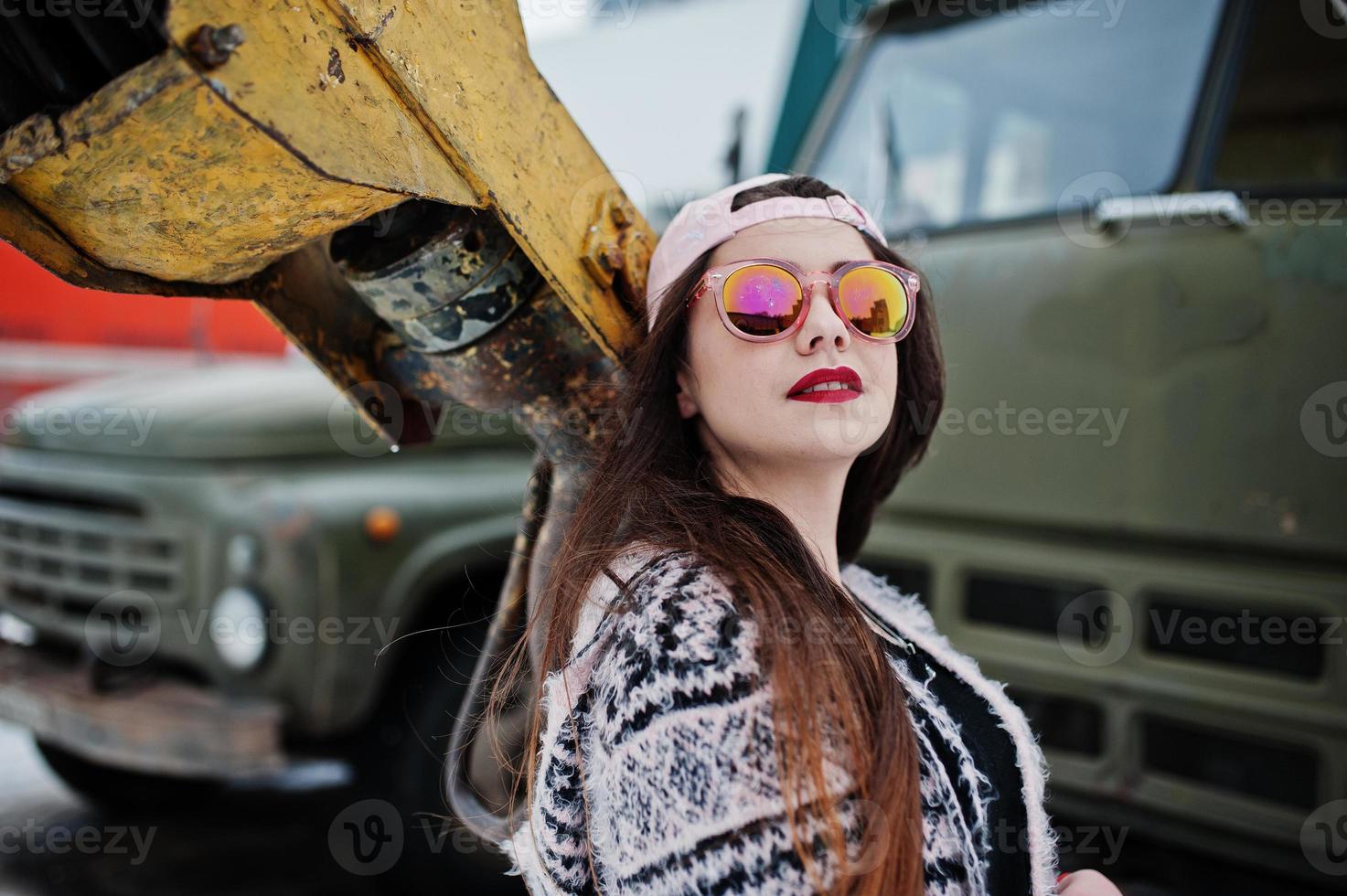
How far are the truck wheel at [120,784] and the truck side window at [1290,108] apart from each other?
405cm

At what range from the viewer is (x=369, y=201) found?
0.84 meters

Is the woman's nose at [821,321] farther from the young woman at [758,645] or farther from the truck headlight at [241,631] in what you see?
the truck headlight at [241,631]

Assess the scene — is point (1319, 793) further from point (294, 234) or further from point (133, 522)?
point (133, 522)

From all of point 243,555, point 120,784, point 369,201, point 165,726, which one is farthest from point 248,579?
point 369,201

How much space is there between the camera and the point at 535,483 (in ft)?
4.25

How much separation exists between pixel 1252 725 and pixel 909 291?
1620mm

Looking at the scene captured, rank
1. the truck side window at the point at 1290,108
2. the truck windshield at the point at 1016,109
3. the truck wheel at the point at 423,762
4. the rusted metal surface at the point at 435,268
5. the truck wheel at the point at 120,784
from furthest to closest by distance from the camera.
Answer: the truck wheel at the point at 120,784, the truck side window at the point at 1290,108, the truck wheel at the point at 423,762, the truck windshield at the point at 1016,109, the rusted metal surface at the point at 435,268

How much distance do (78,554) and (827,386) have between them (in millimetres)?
2605

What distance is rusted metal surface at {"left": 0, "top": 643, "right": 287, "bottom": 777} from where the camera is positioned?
244cm

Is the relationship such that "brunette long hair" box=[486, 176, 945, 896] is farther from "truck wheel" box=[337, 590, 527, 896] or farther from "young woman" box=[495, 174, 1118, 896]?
"truck wheel" box=[337, 590, 527, 896]

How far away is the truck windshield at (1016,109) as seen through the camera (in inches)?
96.0

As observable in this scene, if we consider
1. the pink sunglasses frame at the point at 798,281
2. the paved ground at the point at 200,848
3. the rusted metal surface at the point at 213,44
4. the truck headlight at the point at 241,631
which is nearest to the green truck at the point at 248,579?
the truck headlight at the point at 241,631

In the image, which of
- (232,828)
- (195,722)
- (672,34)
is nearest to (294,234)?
(195,722)

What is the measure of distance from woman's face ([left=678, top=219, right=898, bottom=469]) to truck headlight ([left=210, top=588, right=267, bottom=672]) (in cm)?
183
